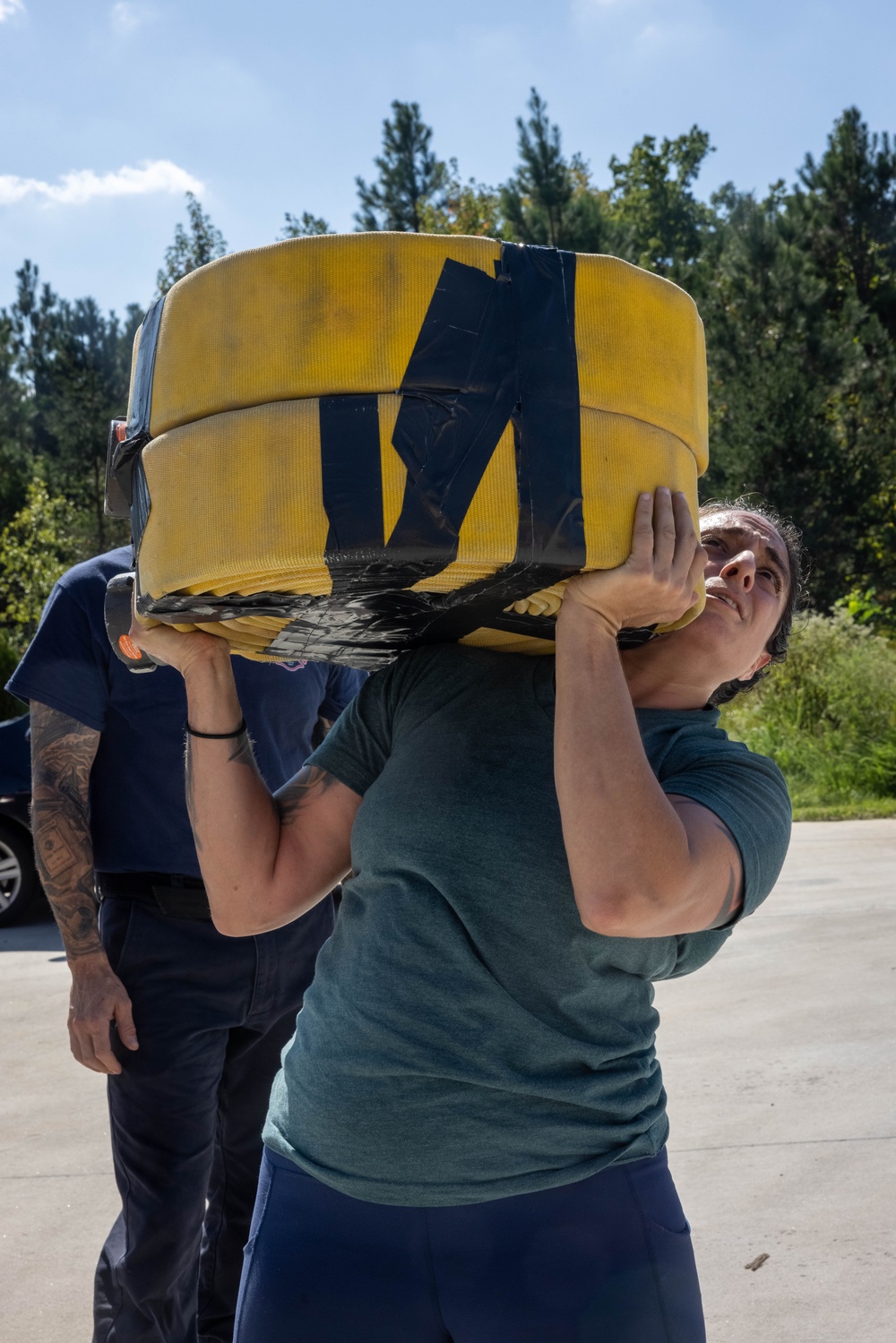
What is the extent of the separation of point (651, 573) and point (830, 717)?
13.2m

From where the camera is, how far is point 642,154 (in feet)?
142

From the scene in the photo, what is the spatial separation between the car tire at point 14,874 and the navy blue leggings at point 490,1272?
20.5ft

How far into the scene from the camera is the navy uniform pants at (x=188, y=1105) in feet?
7.75

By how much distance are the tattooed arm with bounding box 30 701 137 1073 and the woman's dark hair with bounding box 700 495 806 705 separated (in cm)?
132

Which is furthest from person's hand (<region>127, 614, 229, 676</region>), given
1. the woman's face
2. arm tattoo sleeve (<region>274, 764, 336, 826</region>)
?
the woman's face

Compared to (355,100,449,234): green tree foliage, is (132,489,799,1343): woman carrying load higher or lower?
lower

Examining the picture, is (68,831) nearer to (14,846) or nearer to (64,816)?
(64,816)

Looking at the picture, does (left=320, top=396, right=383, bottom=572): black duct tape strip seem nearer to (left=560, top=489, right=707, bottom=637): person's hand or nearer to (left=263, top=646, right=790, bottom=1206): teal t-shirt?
(left=560, top=489, right=707, bottom=637): person's hand

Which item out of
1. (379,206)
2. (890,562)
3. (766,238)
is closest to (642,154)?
(379,206)

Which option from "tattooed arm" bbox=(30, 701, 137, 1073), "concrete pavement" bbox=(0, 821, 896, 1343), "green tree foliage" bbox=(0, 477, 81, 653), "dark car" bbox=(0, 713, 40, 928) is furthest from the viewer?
"green tree foliage" bbox=(0, 477, 81, 653)

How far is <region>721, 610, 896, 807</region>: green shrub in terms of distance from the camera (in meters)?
12.2

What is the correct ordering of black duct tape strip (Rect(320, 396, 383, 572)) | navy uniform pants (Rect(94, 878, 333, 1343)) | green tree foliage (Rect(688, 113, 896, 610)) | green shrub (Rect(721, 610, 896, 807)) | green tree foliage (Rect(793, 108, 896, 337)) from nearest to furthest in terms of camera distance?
black duct tape strip (Rect(320, 396, 383, 572)) < navy uniform pants (Rect(94, 878, 333, 1343)) < green shrub (Rect(721, 610, 896, 807)) < green tree foliage (Rect(688, 113, 896, 610)) < green tree foliage (Rect(793, 108, 896, 337))

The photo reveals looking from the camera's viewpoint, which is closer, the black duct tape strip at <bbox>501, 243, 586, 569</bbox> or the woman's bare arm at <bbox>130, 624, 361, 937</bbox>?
the black duct tape strip at <bbox>501, 243, 586, 569</bbox>

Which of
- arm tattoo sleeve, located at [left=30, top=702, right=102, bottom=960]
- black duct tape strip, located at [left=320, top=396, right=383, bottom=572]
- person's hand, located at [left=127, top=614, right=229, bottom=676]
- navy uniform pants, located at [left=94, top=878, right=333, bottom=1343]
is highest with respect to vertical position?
black duct tape strip, located at [left=320, top=396, right=383, bottom=572]
